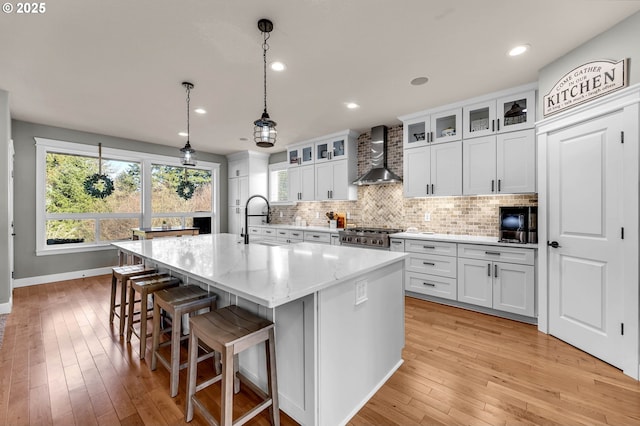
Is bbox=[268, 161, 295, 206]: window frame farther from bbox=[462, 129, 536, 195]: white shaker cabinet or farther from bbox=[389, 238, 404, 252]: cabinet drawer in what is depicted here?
bbox=[462, 129, 536, 195]: white shaker cabinet

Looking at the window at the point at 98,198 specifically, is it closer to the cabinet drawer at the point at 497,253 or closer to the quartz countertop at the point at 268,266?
the quartz countertop at the point at 268,266

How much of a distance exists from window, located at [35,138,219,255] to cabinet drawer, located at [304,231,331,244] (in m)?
3.22

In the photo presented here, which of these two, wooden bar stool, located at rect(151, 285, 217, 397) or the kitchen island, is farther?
wooden bar stool, located at rect(151, 285, 217, 397)

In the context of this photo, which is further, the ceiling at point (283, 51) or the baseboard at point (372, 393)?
the ceiling at point (283, 51)

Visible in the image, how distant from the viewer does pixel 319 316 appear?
147 centimetres

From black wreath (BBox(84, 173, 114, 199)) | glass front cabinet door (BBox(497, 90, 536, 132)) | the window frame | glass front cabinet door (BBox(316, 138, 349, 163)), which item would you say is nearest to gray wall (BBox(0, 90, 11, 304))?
black wreath (BBox(84, 173, 114, 199))

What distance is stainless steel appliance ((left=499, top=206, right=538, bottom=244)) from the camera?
301cm

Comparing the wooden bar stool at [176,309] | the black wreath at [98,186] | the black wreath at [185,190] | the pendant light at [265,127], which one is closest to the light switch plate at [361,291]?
the wooden bar stool at [176,309]

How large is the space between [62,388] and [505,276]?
13.8 feet

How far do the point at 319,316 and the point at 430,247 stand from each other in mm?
2663

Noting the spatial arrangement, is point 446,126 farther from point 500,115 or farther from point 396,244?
point 396,244

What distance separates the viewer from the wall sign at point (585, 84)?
7.18 feet

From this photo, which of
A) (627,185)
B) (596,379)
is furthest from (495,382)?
(627,185)

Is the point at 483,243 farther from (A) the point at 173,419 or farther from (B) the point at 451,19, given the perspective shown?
(A) the point at 173,419
